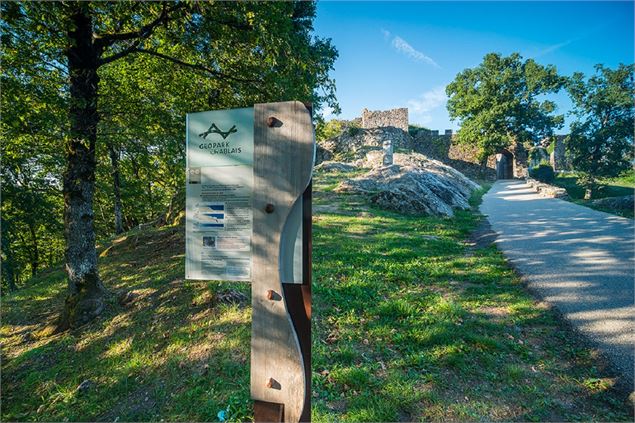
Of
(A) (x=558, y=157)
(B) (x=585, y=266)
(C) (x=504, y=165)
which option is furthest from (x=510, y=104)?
(B) (x=585, y=266)

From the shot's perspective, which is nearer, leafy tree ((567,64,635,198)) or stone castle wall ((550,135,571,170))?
leafy tree ((567,64,635,198))

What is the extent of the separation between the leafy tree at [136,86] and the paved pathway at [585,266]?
5.83 meters

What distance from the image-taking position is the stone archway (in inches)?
1280

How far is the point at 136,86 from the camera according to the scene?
256 inches

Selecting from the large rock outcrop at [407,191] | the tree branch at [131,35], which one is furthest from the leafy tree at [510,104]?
the tree branch at [131,35]

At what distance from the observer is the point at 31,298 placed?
7598 mm

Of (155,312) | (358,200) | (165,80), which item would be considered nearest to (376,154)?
(358,200)

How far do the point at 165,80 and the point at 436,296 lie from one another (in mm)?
6856

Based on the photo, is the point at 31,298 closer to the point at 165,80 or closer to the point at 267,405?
the point at 165,80

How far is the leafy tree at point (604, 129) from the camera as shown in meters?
18.4

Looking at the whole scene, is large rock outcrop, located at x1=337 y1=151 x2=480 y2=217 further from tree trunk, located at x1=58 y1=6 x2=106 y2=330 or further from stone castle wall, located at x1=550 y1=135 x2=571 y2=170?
stone castle wall, located at x1=550 y1=135 x2=571 y2=170

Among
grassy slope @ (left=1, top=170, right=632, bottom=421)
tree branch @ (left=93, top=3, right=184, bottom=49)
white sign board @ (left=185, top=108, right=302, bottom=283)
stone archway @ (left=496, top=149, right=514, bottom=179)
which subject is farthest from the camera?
stone archway @ (left=496, top=149, right=514, bottom=179)

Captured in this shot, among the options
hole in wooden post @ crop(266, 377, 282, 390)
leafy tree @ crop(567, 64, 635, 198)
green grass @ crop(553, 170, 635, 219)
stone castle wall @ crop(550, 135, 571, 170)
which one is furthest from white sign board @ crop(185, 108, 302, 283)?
stone castle wall @ crop(550, 135, 571, 170)

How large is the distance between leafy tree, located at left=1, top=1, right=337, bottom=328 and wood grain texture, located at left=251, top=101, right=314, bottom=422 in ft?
12.8
